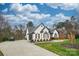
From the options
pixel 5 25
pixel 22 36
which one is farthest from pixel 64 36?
pixel 5 25

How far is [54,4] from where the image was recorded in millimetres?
1876

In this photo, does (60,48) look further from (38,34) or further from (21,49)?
(21,49)

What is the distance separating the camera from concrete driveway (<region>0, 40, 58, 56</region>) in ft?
6.09

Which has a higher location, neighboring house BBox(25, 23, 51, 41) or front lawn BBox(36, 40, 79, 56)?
neighboring house BBox(25, 23, 51, 41)

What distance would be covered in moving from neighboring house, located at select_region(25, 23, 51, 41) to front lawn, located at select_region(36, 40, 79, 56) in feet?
0.17

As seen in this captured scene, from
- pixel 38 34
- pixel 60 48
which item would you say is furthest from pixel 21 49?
pixel 60 48

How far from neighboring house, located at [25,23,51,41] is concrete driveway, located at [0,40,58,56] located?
6 centimetres

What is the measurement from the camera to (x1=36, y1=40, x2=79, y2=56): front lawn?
1.85 m

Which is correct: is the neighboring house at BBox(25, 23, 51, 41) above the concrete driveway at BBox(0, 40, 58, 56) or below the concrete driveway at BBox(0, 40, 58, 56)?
above

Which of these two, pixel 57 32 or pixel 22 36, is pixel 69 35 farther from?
pixel 22 36

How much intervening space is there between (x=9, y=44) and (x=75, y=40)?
55 centimetres

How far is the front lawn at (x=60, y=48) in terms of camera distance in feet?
6.07

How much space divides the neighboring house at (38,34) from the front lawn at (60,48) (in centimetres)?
5

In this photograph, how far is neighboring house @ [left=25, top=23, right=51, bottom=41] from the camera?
1877 millimetres
